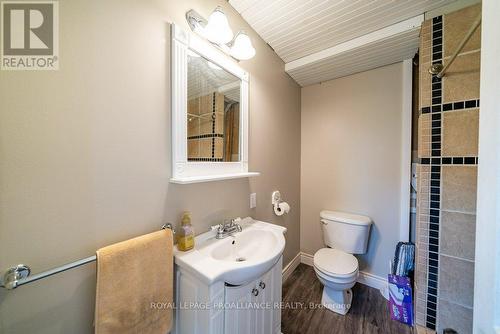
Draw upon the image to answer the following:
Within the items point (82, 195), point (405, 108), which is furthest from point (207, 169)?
point (405, 108)

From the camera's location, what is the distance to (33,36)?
1.97 ft

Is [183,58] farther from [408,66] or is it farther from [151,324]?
[408,66]

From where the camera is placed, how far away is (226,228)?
1196 millimetres

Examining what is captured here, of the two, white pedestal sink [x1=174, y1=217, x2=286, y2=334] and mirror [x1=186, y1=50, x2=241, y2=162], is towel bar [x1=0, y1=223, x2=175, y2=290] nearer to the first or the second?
white pedestal sink [x1=174, y1=217, x2=286, y2=334]

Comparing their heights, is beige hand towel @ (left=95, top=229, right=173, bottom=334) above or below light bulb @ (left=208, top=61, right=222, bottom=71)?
below

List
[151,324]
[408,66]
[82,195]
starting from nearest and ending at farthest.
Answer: [82,195] < [151,324] < [408,66]

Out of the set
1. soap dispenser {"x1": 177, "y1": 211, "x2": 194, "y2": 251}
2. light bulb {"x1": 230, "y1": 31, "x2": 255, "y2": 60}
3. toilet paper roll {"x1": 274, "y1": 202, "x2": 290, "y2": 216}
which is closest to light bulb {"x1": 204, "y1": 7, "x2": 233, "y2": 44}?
light bulb {"x1": 230, "y1": 31, "x2": 255, "y2": 60}

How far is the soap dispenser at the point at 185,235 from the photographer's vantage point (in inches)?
37.2

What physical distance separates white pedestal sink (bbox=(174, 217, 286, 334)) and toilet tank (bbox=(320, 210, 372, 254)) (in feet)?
3.11

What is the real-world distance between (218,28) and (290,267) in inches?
91.4

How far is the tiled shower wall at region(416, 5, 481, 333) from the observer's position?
1133mm

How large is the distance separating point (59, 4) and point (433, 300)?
8.45 ft

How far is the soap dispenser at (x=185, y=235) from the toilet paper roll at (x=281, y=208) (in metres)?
0.97

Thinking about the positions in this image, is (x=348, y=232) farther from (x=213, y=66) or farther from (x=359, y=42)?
(x=213, y=66)
